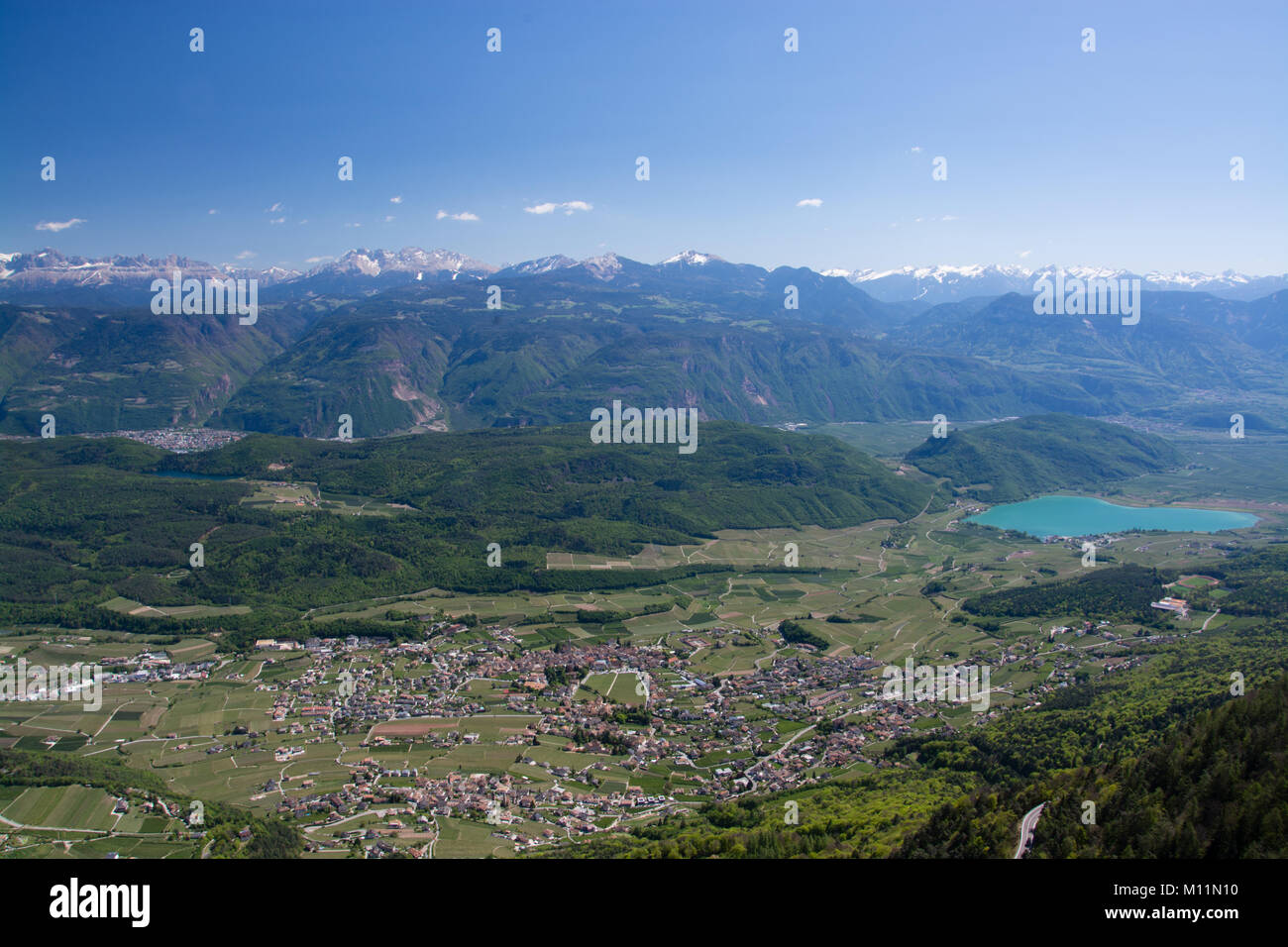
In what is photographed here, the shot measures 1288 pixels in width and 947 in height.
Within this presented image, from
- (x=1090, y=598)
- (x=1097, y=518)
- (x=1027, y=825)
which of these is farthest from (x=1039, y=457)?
(x=1027, y=825)

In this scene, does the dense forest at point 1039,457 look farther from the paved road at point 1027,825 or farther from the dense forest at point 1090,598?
the paved road at point 1027,825

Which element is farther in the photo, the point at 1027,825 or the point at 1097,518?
the point at 1097,518

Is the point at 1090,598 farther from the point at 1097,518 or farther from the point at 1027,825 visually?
the point at 1027,825

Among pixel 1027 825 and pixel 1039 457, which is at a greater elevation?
pixel 1039 457

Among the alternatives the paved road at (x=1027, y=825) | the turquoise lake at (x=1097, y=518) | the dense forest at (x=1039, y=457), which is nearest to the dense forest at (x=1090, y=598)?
the turquoise lake at (x=1097, y=518)

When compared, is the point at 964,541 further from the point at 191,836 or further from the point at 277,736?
the point at 191,836
